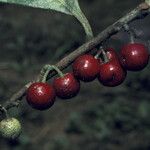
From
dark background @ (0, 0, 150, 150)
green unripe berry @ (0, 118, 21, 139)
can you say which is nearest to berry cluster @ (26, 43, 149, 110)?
green unripe berry @ (0, 118, 21, 139)

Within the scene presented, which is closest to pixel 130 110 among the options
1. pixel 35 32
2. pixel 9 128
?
pixel 35 32

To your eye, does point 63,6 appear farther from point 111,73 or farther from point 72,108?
point 72,108

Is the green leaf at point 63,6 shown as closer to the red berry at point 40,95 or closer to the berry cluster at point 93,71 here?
Result: the berry cluster at point 93,71

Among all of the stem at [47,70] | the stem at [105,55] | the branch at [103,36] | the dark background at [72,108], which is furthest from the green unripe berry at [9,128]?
the dark background at [72,108]

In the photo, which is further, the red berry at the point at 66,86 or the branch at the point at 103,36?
the red berry at the point at 66,86

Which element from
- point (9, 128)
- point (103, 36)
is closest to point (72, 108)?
point (9, 128)

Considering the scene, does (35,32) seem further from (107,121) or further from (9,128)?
(9,128)
